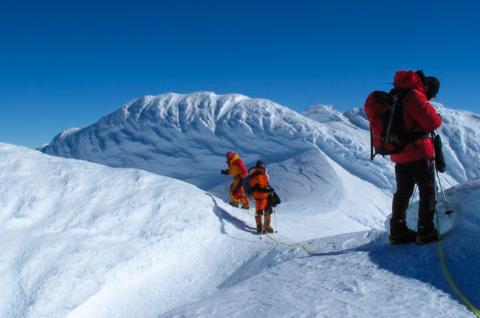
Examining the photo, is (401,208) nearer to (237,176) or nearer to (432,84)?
(432,84)

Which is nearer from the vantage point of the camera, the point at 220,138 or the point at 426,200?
the point at 426,200

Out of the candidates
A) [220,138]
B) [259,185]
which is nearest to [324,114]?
[220,138]

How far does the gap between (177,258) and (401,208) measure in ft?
16.2

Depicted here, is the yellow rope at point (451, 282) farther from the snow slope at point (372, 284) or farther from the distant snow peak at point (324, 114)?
the distant snow peak at point (324, 114)

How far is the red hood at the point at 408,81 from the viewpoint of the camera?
487 cm

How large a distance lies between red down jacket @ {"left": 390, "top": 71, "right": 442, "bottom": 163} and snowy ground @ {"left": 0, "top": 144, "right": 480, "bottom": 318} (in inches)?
39.6

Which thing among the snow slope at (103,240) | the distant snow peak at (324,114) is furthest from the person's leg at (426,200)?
the distant snow peak at (324,114)

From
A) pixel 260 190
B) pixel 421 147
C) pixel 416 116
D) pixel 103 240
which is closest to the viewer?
pixel 416 116

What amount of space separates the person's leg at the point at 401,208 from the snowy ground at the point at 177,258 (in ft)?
0.67

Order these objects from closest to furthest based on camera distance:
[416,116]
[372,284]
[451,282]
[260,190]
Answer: [451,282]
[372,284]
[416,116]
[260,190]

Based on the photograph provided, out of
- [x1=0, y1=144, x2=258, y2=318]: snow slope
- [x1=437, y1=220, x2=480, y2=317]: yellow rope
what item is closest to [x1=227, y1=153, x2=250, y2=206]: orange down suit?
[x1=0, y1=144, x2=258, y2=318]: snow slope

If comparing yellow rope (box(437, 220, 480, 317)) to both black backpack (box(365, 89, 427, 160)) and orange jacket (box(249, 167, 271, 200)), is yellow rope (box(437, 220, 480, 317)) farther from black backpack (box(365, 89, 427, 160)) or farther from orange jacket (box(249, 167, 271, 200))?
orange jacket (box(249, 167, 271, 200))

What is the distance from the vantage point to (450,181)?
1143 inches

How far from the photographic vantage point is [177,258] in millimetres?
8469
